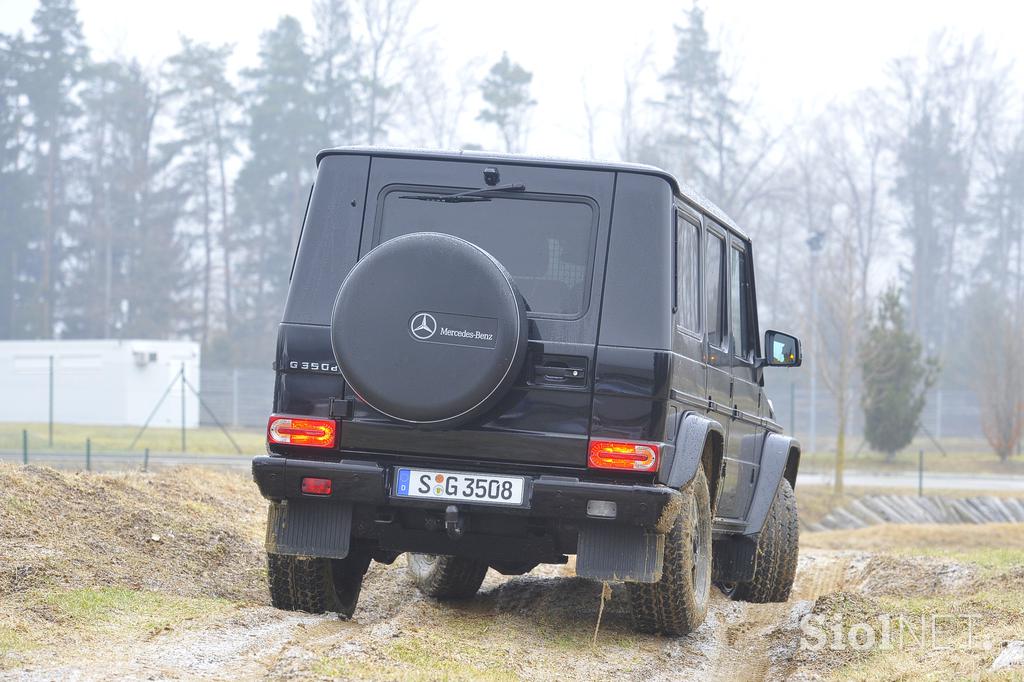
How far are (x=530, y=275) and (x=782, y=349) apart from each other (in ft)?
8.89

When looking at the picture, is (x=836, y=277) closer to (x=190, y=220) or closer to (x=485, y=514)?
(x=485, y=514)

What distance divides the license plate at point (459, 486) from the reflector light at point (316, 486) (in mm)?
319

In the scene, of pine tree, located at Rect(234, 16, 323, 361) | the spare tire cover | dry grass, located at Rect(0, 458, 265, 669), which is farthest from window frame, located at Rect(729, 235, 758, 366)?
pine tree, located at Rect(234, 16, 323, 361)

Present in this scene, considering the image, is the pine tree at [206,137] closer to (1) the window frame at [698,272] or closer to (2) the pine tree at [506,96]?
(2) the pine tree at [506,96]

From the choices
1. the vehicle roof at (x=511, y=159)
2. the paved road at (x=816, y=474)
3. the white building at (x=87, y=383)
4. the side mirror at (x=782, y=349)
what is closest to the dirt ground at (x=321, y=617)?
the side mirror at (x=782, y=349)

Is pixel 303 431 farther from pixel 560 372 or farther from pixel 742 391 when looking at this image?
pixel 742 391

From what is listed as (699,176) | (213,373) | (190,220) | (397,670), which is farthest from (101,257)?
(397,670)

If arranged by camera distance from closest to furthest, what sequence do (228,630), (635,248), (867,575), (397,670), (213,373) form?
(397,670), (228,630), (635,248), (867,575), (213,373)

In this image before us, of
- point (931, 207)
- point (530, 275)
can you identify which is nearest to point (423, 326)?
point (530, 275)

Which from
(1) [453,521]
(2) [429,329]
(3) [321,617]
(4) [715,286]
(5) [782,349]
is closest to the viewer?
(2) [429,329]

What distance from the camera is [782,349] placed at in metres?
8.10

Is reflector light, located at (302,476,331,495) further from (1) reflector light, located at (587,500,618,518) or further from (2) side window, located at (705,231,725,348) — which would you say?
(2) side window, located at (705,231,725,348)

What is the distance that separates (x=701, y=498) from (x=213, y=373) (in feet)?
118

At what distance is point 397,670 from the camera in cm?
494
